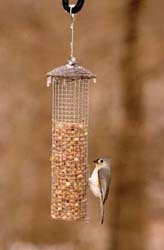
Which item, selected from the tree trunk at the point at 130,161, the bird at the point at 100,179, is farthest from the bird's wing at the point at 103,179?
the tree trunk at the point at 130,161

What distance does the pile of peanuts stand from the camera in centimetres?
246

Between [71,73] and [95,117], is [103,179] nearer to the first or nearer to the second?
[71,73]

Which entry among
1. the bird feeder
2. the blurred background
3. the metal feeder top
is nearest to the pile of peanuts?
the bird feeder

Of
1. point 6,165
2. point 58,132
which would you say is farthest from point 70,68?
point 6,165

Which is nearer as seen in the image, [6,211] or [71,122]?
[71,122]

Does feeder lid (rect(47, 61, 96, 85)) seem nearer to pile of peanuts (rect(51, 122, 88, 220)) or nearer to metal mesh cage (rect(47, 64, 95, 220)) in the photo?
metal mesh cage (rect(47, 64, 95, 220))

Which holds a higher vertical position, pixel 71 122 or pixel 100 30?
pixel 100 30

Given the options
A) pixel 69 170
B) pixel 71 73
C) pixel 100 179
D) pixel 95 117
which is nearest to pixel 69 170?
pixel 69 170

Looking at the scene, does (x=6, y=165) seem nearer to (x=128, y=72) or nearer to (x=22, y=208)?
(x=22, y=208)

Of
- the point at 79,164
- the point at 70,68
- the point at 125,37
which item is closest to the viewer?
the point at 70,68

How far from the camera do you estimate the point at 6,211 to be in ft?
10.3

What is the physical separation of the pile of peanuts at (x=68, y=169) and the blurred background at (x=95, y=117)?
511mm

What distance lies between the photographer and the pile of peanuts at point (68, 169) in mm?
2463

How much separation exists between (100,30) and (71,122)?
2.04 ft
